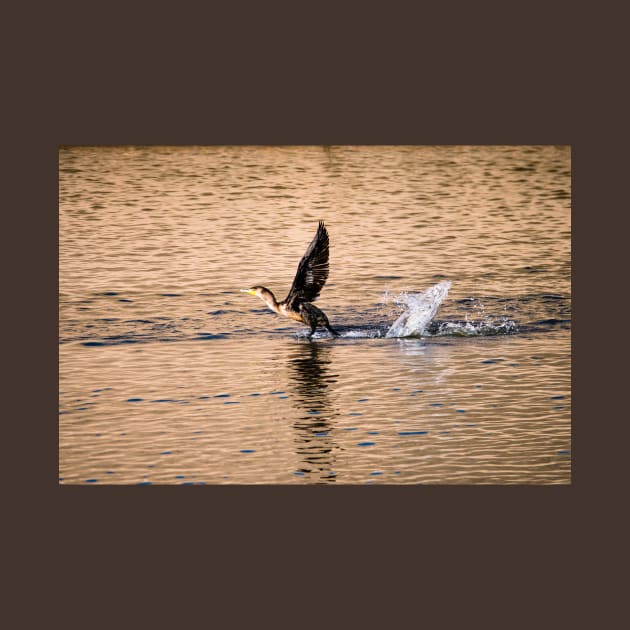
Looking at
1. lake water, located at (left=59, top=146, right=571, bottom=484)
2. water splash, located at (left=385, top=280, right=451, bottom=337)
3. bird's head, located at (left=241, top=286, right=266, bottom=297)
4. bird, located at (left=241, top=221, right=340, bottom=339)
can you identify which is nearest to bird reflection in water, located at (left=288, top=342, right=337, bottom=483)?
lake water, located at (left=59, top=146, right=571, bottom=484)

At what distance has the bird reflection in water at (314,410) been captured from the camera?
10.3m

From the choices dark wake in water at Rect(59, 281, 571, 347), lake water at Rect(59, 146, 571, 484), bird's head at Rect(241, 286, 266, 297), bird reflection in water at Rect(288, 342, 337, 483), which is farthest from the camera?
bird's head at Rect(241, 286, 266, 297)

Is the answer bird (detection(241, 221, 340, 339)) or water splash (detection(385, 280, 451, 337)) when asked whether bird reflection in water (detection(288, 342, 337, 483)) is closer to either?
bird (detection(241, 221, 340, 339))

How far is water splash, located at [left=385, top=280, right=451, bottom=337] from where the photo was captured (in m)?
11.5

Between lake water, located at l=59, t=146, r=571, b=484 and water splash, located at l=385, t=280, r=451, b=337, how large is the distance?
20mm

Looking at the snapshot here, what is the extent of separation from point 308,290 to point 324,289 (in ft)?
0.36

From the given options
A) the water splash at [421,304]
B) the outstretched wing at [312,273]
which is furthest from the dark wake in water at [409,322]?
the outstretched wing at [312,273]

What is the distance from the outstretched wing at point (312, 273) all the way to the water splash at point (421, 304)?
50 cm

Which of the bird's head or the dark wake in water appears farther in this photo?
the bird's head

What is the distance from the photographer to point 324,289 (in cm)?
1167

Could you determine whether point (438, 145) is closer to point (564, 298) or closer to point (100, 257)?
point (564, 298)

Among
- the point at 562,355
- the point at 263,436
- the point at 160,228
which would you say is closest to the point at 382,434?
the point at 263,436

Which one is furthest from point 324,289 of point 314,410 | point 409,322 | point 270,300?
point 314,410
